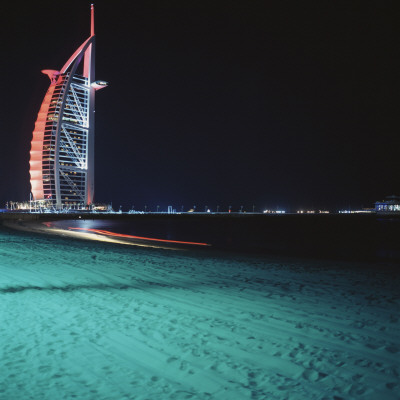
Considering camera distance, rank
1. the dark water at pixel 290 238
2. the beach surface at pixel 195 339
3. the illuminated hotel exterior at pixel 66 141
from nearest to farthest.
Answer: the beach surface at pixel 195 339, the dark water at pixel 290 238, the illuminated hotel exterior at pixel 66 141

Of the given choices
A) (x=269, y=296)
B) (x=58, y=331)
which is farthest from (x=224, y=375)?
(x=269, y=296)

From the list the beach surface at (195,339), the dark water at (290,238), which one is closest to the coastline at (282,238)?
the dark water at (290,238)

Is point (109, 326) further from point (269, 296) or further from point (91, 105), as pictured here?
point (91, 105)

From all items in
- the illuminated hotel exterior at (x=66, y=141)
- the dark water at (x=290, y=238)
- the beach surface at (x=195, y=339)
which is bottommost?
the dark water at (x=290, y=238)

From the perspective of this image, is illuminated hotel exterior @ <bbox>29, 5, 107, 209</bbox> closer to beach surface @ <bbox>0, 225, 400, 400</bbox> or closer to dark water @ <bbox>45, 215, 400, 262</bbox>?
dark water @ <bbox>45, 215, 400, 262</bbox>

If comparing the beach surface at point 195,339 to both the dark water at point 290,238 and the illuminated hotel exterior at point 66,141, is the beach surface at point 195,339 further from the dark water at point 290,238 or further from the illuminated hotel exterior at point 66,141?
the illuminated hotel exterior at point 66,141

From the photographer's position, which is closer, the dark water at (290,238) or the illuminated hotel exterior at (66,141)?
the dark water at (290,238)

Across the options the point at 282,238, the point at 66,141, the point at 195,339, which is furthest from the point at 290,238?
the point at 66,141

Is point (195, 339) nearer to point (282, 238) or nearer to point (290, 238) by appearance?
point (282, 238)
